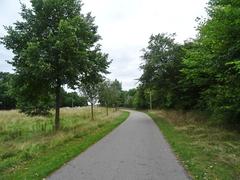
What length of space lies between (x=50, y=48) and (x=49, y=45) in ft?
0.61

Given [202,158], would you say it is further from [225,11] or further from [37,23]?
[37,23]

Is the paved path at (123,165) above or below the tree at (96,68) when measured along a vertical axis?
below

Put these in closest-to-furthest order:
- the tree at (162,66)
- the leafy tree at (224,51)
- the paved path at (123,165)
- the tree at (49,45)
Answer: the paved path at (123,165) → the leafy tree at (224,51) → the tree at (49,45) → the tree at (162,66)

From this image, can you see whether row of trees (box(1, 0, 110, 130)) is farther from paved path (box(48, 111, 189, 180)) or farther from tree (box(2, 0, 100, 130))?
paved path (box(48, 111, 189, 180))

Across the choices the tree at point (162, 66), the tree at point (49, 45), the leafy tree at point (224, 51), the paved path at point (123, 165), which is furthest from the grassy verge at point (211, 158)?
the tree at point (162, 66)

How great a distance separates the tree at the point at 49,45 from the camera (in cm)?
1703

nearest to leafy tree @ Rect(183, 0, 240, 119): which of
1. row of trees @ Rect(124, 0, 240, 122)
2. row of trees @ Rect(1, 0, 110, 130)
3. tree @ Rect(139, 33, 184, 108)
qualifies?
row of trees @ Rect(124, 0, 240, 122)

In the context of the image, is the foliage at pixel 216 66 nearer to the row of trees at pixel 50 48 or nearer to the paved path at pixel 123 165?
the paved path at pixel 123 165

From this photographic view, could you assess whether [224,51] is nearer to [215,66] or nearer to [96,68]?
[215,66]

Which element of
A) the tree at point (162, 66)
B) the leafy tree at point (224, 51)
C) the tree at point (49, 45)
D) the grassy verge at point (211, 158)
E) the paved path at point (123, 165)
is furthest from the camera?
the tree at point (162, 66)

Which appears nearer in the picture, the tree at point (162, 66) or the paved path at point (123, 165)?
the paved path at point (123, 165)

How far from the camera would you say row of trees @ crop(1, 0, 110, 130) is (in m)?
17.1

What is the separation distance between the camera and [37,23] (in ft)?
59.8

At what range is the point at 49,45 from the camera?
1742cm
